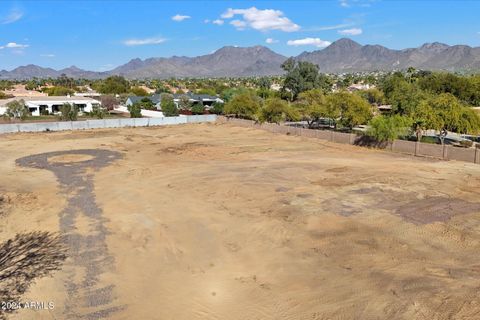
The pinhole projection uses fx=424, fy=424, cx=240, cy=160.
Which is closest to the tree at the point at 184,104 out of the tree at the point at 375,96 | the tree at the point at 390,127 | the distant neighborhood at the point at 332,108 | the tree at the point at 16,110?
the distant neighborhood at the point at 332,108

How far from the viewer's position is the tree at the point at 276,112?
6028 cm

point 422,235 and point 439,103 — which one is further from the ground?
point 439,103

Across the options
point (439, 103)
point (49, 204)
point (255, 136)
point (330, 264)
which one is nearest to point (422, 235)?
point (330, 264)

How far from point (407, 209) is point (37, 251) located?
17833 mm

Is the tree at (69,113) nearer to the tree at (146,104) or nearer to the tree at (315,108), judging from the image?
the tree at (146,104)

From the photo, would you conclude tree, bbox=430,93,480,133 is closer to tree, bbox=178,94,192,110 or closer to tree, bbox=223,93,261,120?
tree, bbox=223,93,261,120

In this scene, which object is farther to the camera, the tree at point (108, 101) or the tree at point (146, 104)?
the tree at point (108, 101)

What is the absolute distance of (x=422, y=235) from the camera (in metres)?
18.7

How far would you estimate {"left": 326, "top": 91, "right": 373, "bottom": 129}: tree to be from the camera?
4966 centimetres

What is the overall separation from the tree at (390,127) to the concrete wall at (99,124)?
1408 inches

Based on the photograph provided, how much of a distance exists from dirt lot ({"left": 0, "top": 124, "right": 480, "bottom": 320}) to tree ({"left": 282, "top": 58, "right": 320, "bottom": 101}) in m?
68.2

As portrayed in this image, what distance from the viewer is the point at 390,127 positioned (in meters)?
41.0

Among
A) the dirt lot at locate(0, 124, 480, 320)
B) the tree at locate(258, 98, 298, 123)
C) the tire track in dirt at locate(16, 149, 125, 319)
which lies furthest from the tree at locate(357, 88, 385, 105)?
the tire track in dirt at locate(16, 149, 125, 319)

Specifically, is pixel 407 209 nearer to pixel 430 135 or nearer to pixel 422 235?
pixel 422 235
